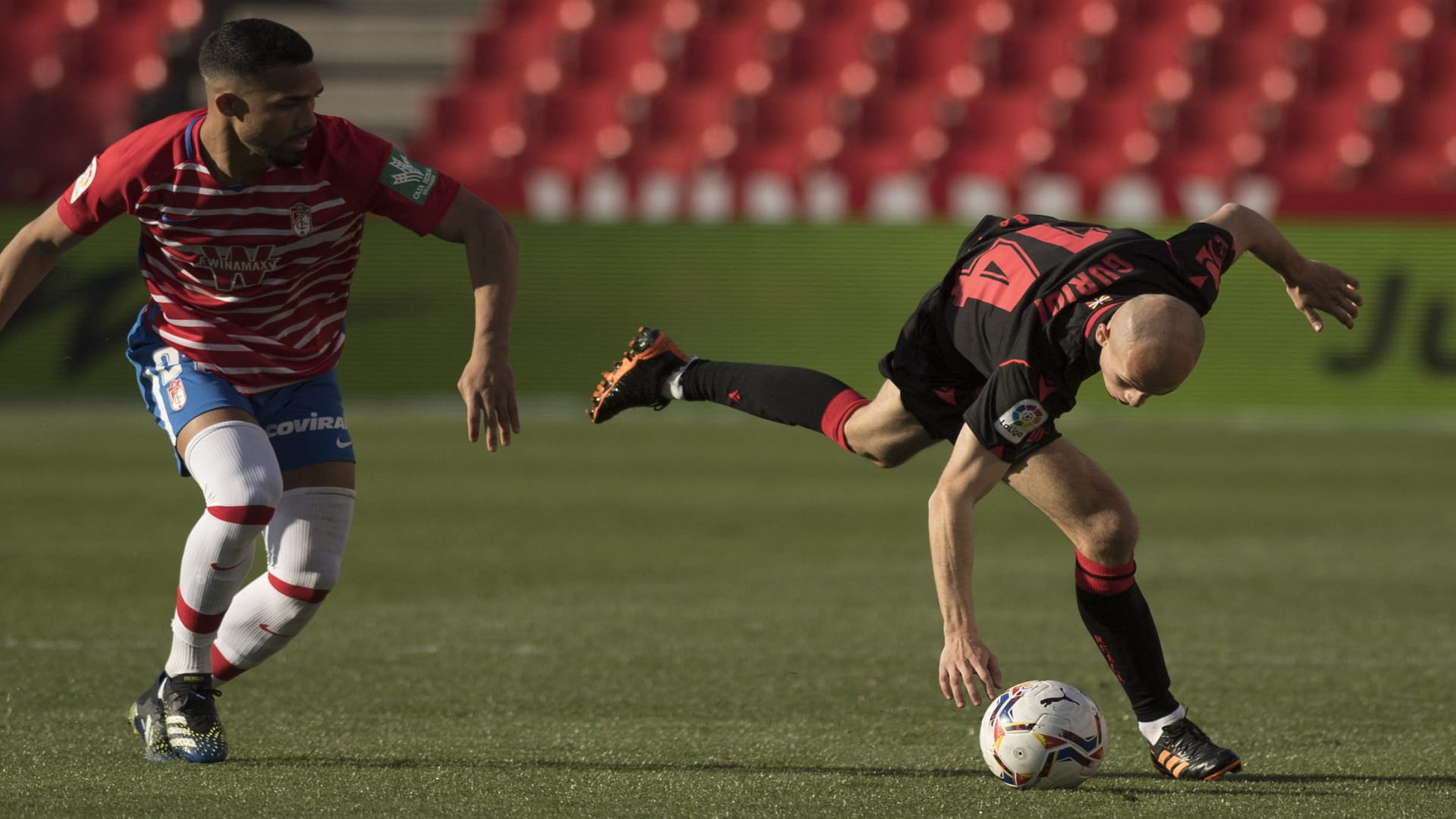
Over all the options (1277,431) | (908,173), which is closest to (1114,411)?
(1277,431)

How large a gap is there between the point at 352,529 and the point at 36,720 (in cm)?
455

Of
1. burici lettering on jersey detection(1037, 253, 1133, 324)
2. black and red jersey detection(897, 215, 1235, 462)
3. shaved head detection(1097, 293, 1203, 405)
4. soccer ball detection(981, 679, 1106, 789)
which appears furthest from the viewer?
soccer ball detection(981, 679, 1106, 789)

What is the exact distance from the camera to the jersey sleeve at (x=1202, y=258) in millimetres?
4438

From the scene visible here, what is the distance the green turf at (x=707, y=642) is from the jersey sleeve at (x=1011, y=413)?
2.73 feet

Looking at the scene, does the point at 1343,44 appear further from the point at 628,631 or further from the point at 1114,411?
the point at 628,631

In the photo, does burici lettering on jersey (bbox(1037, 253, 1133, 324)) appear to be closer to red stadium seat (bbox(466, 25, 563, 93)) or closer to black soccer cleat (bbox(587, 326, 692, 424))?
black soccer cleat (bbox(587, 326, 692, 424))

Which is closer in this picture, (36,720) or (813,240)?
(36,720)

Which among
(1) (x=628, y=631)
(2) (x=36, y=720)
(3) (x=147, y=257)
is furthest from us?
(1) (x=628, y=631)

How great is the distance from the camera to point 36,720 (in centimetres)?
520

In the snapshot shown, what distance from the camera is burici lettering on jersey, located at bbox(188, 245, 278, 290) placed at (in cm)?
464

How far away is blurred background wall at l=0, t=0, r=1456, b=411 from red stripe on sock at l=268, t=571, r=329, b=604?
38.1 feet

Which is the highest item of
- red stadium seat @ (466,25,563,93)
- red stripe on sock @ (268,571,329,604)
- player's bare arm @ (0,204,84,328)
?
player's bare arm @ (0,204,84,328)

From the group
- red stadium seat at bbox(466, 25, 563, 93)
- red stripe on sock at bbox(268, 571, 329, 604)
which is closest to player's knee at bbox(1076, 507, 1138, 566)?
red stripe on sock at bbox(268, 571, 329, 604)

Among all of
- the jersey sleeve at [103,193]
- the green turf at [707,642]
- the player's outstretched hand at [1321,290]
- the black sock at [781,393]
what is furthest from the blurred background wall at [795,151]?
the jersey sleeve at [103,193]
